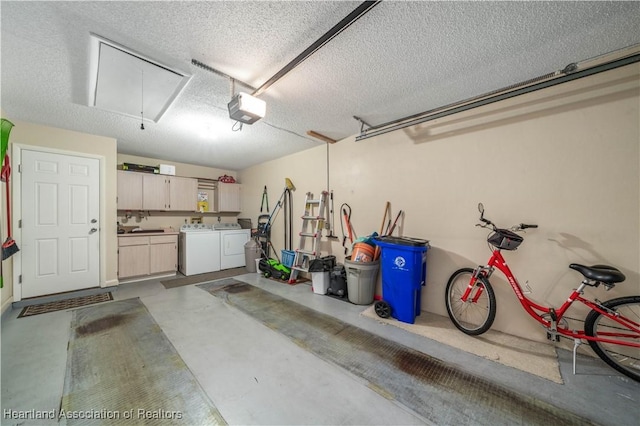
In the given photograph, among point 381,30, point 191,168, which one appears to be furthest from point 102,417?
point 191,168

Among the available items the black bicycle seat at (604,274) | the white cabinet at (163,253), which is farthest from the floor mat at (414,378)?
the white cabinet at (163,253)

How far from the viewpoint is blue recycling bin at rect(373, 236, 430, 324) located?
2.55 m

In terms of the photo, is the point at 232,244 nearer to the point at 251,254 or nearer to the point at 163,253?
the point at 251,254

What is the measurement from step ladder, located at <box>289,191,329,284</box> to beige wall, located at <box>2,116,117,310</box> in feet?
10.0

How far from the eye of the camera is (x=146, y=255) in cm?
430

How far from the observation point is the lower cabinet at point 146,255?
4070mm

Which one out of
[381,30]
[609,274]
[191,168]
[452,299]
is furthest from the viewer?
[191,168]

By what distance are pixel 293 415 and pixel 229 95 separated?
2.81 meters

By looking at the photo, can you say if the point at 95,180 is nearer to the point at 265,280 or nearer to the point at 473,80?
the point at 265,280

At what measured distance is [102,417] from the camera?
138 cm

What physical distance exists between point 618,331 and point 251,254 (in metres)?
5.07

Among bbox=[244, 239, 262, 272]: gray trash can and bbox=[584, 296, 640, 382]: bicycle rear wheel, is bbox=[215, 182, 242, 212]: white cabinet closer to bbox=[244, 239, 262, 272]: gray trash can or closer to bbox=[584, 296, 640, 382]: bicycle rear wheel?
bbox=[244, 239, 262, 272]: gray trash can

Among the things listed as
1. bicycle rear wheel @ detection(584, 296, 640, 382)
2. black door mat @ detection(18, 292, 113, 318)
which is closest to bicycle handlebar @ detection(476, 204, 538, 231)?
bicycle rear wheel @ detection(584, 296, 640, 382)

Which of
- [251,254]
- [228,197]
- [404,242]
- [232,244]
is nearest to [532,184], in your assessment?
[404,242]
